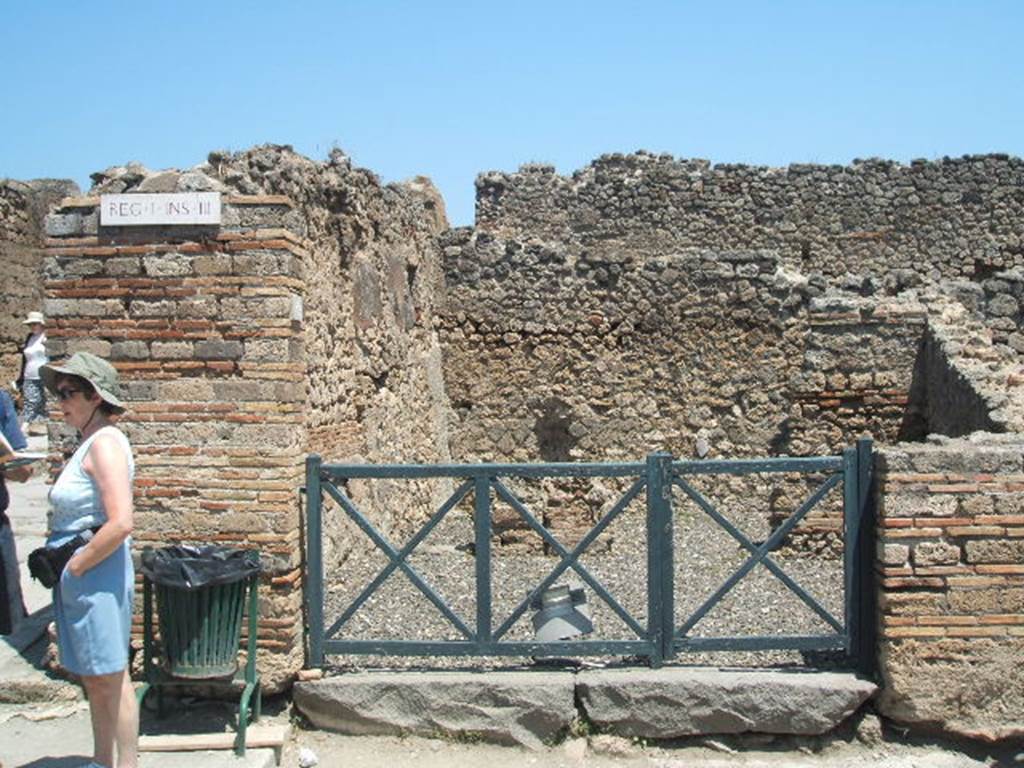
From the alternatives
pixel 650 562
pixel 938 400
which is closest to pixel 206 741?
pixel 650 562

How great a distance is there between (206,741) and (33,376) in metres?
7.72

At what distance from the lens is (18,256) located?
50.1 ft

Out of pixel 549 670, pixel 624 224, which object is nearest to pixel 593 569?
pixel 549 670

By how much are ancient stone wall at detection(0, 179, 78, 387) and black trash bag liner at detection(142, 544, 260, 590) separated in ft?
36.8

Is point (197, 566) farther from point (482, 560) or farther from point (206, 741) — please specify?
point (482, 560)

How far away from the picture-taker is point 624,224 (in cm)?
1792

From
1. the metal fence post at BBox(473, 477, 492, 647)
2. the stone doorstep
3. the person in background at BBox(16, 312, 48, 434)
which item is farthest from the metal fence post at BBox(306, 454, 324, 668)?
the person in background at BBox(16, 312, 48, 434)

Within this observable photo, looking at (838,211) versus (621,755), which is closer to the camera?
(621,755)

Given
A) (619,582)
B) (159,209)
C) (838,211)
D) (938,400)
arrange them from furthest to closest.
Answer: (838,211)
(938,400)
(619,582)
(159,209)

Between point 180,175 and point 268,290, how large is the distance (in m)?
0.85

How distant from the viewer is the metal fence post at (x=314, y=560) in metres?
5.57

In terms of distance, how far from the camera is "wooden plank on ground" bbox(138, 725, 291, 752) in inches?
199

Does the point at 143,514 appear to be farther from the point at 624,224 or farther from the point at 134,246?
the point at 624,224

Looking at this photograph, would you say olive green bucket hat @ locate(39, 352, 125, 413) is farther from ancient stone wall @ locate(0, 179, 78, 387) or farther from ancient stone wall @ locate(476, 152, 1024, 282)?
ancient stone wall @ locate(476, 152, 1024, 282)
